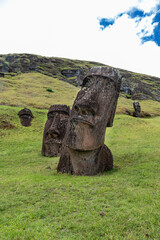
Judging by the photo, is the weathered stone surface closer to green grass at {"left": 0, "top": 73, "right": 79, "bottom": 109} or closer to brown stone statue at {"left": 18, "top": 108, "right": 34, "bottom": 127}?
brown stone statue at {"left": 18, "top": 108, "right": 34, "bottom": 127}

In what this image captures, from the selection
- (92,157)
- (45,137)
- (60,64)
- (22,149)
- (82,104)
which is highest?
(60,64)

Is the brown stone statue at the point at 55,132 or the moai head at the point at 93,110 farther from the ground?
the moai head at the point at 93,110

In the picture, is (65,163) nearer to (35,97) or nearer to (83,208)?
(83,208)

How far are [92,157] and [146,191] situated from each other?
276 cm

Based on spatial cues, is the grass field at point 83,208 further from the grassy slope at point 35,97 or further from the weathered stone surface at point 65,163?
the grassy slope at point 35,97

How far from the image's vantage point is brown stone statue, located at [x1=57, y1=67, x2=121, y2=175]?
6.90m

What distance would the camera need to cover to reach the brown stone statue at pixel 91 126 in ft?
22.6

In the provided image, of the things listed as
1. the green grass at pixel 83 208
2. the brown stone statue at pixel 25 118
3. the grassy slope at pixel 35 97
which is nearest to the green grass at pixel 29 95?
the grassy slope at pixel 35 97

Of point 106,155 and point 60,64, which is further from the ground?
point 60,64

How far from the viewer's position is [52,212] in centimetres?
377

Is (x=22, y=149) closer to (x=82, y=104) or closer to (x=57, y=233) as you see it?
(x=82, y=104)

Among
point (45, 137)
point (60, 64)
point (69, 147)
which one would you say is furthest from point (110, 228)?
point (60, 64)

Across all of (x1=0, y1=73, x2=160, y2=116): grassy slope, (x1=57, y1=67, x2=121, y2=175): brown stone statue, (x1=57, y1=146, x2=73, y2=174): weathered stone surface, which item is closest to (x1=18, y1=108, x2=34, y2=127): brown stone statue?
(x1=0, y1=73, x2=160, y2=116): grassy slope

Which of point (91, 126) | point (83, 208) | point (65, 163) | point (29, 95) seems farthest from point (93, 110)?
point (29, 95)
